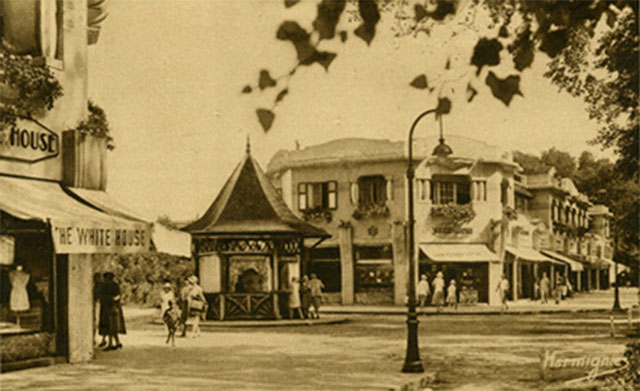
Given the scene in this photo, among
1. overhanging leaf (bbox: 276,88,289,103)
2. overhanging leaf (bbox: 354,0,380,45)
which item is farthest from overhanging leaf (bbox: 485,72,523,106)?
overhanging leaf (bbox: 276,88,289,103)

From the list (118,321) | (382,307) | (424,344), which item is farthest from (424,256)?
(118,321)

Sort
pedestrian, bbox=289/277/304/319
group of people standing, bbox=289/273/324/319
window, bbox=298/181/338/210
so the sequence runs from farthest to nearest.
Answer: window, bbox=298/181/338/210 < group of people standing, bbox=289/273/324/319 < pedestrian, bbox=289/277/304/319

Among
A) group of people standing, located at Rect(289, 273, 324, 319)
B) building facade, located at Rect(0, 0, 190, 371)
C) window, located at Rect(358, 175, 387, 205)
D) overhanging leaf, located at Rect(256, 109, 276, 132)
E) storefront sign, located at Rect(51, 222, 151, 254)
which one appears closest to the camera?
overhanging leaf, located at Rect(256, 109, 276, 132)

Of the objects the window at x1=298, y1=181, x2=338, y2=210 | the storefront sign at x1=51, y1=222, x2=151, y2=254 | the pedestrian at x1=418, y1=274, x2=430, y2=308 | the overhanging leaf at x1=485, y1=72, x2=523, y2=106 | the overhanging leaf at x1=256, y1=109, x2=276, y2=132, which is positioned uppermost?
the window at x1=298, y1=181, x2=338, y2=210

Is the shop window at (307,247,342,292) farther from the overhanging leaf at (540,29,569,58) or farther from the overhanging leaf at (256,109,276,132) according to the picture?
the overhanging leaf at (256,109,276,132)

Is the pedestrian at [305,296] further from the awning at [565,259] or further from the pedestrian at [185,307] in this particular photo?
the awning at [565,259]

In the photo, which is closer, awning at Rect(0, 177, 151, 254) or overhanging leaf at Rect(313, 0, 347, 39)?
overhanging leaf at Rect(313, 0, 347, 39)

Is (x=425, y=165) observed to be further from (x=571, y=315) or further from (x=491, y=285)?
(x=571, y=315)

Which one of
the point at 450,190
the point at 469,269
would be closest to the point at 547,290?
the point at 469,269

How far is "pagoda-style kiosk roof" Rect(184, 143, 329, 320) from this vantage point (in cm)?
2681

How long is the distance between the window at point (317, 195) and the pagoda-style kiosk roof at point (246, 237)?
1299cm

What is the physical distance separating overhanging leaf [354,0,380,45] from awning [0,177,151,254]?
7732mm

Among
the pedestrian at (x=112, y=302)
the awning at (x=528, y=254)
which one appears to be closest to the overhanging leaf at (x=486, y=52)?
the pedestrian at (x=112, y=302)

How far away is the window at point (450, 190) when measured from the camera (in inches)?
1658
